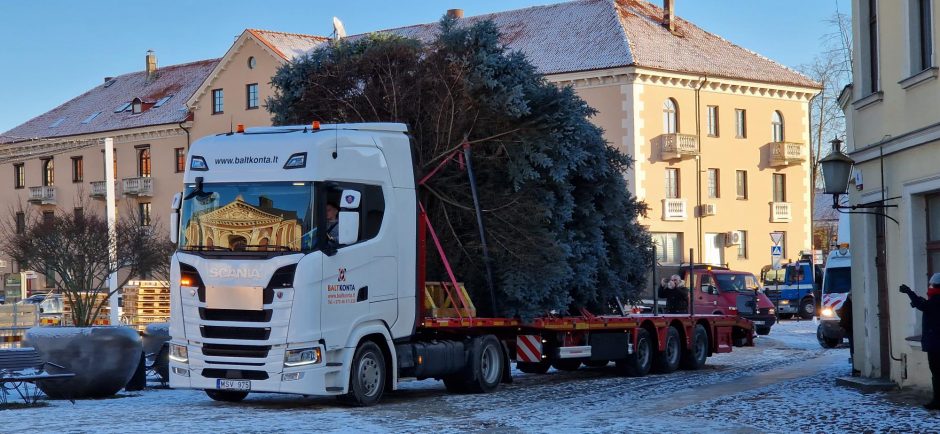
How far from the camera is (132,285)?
171 feet

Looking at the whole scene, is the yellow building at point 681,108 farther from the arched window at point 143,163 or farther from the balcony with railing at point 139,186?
the arched window at point 143,163

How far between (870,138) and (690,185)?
4386cm

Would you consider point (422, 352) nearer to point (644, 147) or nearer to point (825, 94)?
point (644, 147)

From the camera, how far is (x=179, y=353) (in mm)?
16906

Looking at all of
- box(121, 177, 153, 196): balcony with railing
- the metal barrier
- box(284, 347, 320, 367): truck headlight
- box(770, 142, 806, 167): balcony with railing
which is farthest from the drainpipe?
box(284, 347, 320, 367): truck headlight

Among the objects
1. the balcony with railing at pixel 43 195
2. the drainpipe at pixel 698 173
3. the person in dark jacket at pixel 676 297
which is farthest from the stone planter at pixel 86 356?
the balcony with railing at pixel 43 195

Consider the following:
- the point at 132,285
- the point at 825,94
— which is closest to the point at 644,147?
the point at 825,94

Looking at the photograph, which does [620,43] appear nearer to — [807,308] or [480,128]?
[807,308]

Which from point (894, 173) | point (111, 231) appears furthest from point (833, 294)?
point (111, 231)

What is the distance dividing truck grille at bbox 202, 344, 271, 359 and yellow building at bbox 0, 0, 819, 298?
42.9 m

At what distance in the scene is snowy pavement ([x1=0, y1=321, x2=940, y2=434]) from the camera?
14.6m

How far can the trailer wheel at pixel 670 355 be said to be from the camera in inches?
963

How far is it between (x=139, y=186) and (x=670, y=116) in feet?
97.7

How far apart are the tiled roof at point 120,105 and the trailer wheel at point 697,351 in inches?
2008
